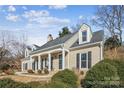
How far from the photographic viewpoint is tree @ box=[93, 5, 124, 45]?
886 inches

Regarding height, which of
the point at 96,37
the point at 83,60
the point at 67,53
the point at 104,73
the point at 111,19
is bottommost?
the point at 104,73

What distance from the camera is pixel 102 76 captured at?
891 inches

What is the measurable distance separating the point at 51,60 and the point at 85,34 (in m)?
1.27

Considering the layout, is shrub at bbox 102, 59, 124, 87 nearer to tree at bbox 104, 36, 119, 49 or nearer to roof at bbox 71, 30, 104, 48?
tree at bbox 104, 36, 119, 49

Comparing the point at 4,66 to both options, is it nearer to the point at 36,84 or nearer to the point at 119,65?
the point at 36,84

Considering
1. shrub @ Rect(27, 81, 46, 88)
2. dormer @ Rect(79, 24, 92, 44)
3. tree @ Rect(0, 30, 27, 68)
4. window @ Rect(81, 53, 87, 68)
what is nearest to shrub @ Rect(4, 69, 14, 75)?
tree @ Rect(0, 30, 27, 68)

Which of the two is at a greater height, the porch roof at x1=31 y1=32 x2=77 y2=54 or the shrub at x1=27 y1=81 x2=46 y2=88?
the porch roof at x1=31 y1=32 x2=77 y2=54

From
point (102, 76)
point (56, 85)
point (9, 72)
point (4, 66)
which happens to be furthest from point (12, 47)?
point (102, 76)

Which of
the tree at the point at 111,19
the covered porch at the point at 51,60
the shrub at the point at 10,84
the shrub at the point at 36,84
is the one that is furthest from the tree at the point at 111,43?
the shrub at the point at 10,84

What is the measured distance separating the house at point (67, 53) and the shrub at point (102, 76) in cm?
20

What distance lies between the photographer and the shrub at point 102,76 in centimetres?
2253
